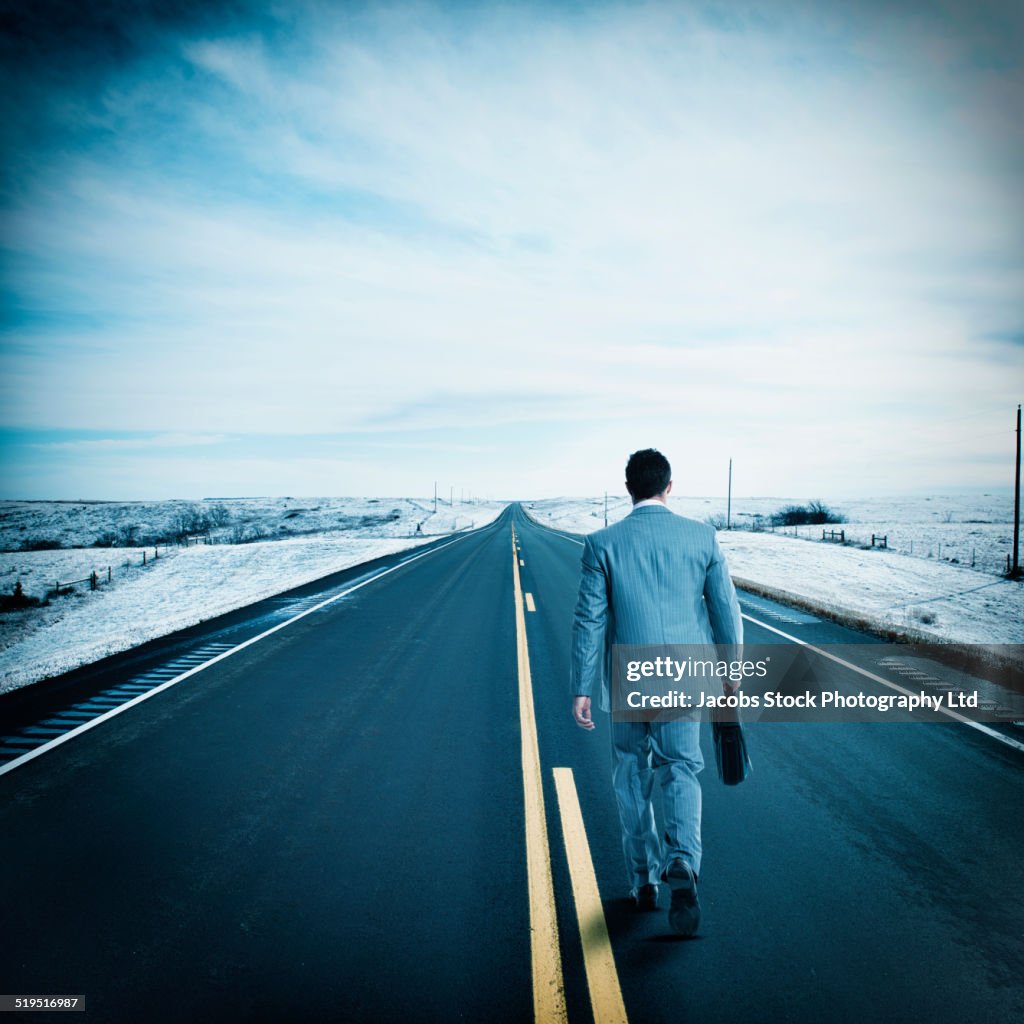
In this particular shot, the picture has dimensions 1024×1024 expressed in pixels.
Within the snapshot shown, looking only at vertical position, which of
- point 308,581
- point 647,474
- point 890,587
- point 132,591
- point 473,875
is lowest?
point 132,591

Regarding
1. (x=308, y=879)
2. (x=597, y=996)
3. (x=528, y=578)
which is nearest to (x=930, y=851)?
(x=597, y=996)

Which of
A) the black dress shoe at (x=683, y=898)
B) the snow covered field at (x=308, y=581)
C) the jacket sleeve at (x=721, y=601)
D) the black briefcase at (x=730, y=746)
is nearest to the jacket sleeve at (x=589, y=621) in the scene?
the jacket sleeve at (x=721, y=601)

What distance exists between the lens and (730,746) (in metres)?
3.12

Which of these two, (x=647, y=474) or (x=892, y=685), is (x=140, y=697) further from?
(x=892, y=685)

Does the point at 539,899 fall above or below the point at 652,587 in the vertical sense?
below

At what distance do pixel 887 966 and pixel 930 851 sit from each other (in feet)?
4.13

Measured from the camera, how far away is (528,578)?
677 inches

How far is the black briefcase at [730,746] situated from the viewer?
3.09 meters

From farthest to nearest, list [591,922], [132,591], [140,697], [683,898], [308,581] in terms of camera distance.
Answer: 1. [132,591]
2. [308,581]
3. [140,697]
4. [591,922]
5. [683,898]

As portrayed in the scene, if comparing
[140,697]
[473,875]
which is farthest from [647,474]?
[140,697]

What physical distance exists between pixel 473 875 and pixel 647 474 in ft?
8.29

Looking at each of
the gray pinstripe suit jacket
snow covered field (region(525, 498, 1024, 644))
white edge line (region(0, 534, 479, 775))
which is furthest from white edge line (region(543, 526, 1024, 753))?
white edge line (region(0, 534, 479, 775))

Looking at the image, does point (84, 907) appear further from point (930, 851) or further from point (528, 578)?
point (528, 578)

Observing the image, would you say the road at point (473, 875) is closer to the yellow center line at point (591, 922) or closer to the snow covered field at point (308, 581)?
the yellow center line at point (591, 922)
